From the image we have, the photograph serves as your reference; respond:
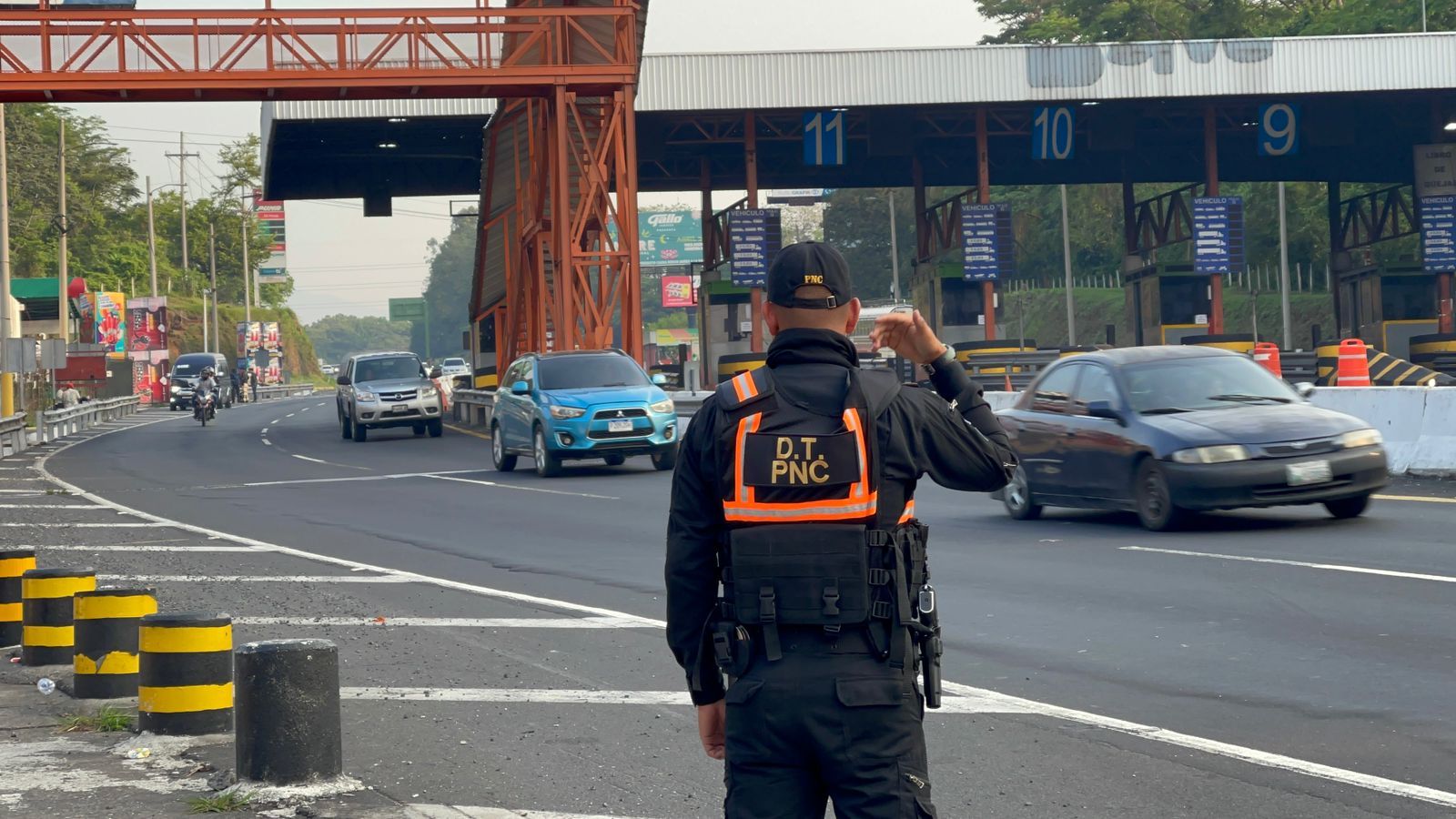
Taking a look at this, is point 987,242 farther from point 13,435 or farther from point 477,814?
point 477,814

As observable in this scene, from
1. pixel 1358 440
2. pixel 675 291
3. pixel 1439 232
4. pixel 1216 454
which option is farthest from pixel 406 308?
pixel 1358 440

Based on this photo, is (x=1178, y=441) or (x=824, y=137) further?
(x=824, y=137)

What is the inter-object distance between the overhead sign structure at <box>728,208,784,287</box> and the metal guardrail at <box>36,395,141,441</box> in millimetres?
17256

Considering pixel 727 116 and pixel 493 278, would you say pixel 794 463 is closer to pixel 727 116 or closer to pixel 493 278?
pixel 727 116

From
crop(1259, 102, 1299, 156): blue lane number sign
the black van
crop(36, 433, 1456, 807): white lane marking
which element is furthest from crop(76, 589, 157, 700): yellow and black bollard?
the black van

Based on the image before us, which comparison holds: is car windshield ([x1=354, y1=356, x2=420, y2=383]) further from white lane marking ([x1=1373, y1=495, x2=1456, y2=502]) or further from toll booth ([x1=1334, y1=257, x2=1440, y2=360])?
toll booth ([x1=1334, y1=257, x2=1440, y2=360])

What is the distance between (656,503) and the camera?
19.3 m

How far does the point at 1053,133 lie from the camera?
4559 cm

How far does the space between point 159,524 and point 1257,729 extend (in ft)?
45.9

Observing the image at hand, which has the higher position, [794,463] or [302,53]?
[302,53]

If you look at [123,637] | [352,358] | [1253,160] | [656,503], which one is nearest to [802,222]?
[1253,160]

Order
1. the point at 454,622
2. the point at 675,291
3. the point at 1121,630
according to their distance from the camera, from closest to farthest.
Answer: the point at 1121,630 → the point at 454,622 → the point at 675,291

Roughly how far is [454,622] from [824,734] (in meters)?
7.21

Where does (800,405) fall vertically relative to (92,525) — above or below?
above
